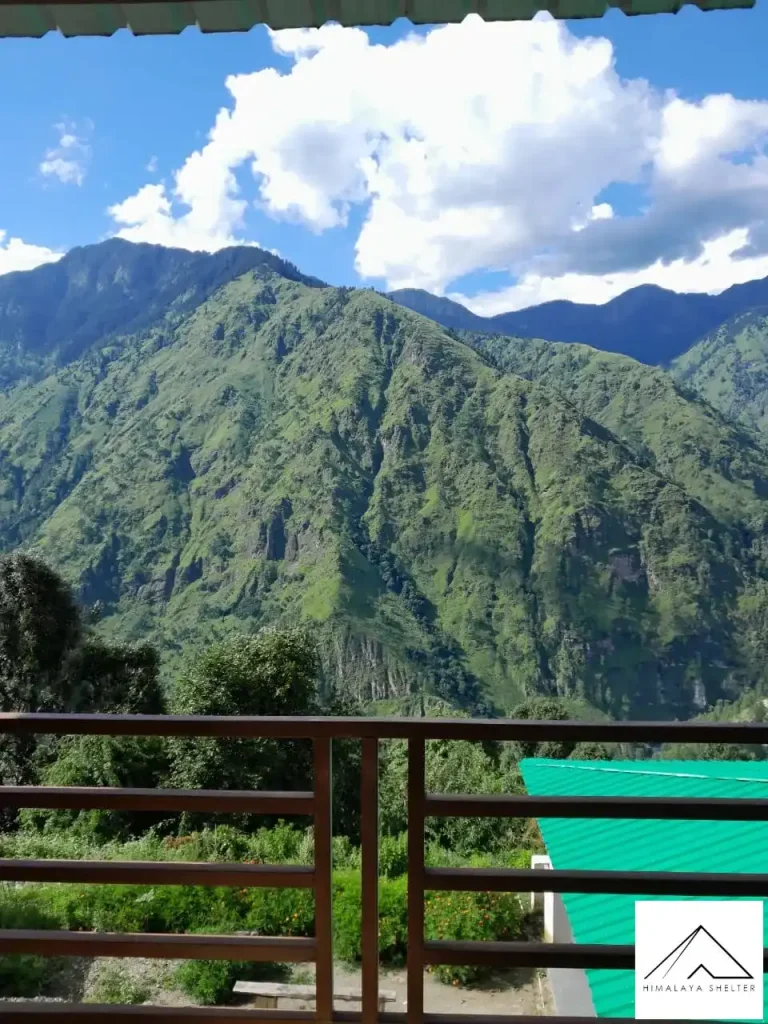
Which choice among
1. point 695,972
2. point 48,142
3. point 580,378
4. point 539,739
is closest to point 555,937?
point 695,972

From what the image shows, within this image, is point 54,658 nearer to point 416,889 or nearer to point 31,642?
point 31,642

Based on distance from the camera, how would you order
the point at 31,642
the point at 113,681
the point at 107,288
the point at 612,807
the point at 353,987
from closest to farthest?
the point at 612,807 → the point at 353,987 → the point at 31,642 → the point at 113,681 → the point at 107,288

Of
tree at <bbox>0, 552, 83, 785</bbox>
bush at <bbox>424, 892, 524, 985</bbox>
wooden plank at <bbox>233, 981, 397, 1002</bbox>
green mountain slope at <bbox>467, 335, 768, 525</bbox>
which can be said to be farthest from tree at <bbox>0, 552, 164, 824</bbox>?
green mountain slope at <bbox>467, 335, 768, 525</bbox>

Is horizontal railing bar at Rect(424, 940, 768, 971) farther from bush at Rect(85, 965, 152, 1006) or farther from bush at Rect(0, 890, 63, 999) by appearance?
bush at Rect(85, 965, 152, 1006)

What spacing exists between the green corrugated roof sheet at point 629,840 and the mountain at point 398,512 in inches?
1315

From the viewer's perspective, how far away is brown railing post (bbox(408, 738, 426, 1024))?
1.32 m

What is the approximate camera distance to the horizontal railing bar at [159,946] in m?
1.35

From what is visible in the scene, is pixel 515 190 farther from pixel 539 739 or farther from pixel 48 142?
pixel 539 739

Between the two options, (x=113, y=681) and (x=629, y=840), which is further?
(x=113, y=681)

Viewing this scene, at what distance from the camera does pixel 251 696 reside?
1537 centimetres

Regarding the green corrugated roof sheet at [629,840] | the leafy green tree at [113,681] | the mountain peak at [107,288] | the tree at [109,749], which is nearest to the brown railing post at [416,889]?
the green corrugated roof sheet at [629,840]

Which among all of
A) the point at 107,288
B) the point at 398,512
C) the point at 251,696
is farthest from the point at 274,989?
the point at 107,288

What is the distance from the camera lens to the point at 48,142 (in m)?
88.9

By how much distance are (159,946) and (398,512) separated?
5606 cm
